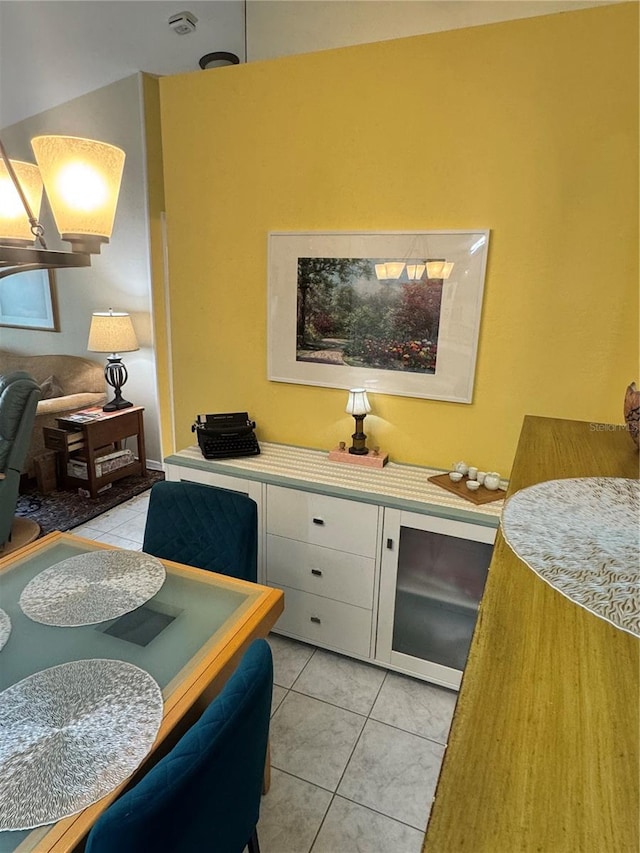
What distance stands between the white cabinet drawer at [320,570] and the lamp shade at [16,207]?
59.3 inches

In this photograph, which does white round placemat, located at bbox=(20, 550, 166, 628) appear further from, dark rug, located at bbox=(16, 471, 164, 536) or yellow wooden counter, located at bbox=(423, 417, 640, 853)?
dark rug, located at bbox=(16, 471, 164, 536)

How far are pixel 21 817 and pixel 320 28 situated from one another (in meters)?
3.11

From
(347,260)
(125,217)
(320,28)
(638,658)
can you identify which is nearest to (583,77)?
(347,260)

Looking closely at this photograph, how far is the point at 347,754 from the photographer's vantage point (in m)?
1.77

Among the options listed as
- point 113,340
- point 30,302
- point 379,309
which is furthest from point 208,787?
point 30,302

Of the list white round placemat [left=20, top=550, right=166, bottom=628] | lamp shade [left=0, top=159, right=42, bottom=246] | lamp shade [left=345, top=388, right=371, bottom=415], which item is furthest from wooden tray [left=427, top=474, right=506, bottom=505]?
lamp shade [left=0, top=159, right=42, bottom=246]

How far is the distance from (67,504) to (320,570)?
2436 mm

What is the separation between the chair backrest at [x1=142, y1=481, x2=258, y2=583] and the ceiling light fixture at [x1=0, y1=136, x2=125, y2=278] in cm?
92

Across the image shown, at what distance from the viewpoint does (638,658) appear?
1.74 feet

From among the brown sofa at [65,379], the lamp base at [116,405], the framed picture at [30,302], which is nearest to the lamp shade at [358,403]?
the lamp base at [116,405]

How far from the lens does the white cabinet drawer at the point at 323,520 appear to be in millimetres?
2025

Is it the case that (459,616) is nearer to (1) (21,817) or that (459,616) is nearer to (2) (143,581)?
(2) (143,581)

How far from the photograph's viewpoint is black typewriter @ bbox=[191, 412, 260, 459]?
7.88 ft

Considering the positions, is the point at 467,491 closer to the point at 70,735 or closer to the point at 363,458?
the point at 363,458
